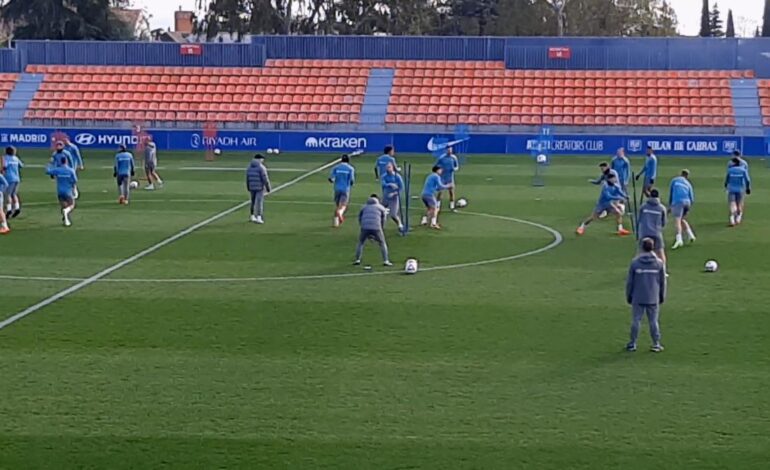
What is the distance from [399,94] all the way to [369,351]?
4279cm

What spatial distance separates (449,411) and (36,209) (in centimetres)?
2118

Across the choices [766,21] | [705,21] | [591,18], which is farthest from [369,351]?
[705,21]

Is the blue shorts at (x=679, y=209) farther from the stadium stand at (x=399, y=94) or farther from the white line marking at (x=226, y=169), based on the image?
the stadium stand at (x=399, y=94)

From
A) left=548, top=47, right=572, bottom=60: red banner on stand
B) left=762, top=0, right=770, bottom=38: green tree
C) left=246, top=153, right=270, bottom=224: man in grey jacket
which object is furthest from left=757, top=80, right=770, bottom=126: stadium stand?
left=246, top=153, right=270, bottom=224: man in grey jacket

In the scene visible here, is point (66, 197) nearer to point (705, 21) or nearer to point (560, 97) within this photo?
point (560, 97)

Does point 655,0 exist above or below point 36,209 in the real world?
above

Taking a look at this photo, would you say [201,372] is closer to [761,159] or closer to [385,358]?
[385,358]

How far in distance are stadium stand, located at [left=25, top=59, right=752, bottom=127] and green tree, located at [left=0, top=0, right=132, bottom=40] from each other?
11980mm

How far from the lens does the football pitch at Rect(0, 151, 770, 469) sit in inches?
433

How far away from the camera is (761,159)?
155ft

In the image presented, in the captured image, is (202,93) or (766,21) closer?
(202,93)

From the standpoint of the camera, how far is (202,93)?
57156 mm

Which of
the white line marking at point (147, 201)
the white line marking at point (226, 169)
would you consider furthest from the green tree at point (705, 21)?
the white line marking at point (147, 201)

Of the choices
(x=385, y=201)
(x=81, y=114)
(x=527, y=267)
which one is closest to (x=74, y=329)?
(x=527, y=267)
